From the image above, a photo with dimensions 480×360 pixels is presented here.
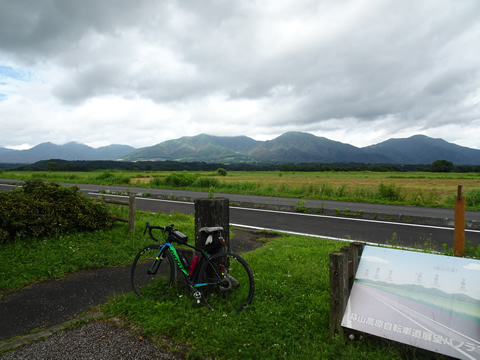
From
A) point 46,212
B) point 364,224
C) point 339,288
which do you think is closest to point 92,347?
point 339,288

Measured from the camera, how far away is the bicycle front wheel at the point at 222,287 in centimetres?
376

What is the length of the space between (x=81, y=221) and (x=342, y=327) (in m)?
6.15

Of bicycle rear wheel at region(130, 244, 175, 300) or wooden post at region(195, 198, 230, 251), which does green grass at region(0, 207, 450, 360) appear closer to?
bicycle rear wheel at region(130, 244, 175, 300)

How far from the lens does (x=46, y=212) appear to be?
6.56 metres

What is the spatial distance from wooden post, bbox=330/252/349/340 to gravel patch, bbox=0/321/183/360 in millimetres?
1547

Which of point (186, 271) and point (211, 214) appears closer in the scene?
point (186, 271)

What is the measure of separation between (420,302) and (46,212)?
6911 mm

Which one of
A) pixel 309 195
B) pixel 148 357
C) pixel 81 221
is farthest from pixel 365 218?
pixel 148 357

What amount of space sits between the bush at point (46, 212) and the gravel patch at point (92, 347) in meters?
3.68

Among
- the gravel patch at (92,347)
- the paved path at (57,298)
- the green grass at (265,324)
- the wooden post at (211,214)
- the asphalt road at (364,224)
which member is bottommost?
the asphalt road at (364,224)

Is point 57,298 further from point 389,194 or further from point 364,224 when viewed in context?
point 389,194

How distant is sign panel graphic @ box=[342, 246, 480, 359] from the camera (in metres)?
2.57

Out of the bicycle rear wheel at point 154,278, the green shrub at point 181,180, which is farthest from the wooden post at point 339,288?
the green shrub at point 181,180

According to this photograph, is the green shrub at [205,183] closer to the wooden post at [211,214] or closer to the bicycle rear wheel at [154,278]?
the bicycle rear wheel at [154,278]
